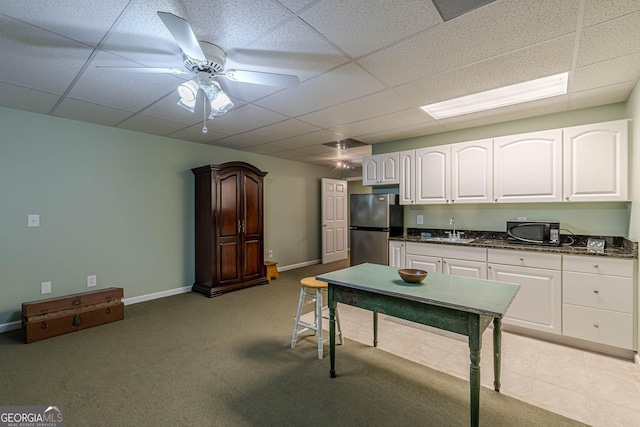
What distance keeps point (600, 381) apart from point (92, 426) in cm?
357

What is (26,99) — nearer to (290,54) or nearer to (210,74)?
(210,74)

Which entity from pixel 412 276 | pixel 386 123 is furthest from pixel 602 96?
pixel 412 276

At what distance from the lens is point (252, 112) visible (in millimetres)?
3205

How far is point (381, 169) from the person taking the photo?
4.36 metres

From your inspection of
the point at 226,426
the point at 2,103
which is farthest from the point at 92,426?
the point at 2,103

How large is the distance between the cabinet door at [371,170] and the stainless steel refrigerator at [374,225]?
11.2 inches

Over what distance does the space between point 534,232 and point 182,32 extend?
3770 mm

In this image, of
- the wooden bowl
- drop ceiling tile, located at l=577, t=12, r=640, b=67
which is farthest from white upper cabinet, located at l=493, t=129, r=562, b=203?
the wooden bowl

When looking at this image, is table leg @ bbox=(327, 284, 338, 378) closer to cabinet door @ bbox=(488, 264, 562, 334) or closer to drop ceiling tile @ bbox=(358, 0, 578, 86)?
drop ceiling tile @ bbox=(358, 0, 578, 86)

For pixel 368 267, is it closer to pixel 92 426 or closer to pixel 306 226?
→ pixel 92 426

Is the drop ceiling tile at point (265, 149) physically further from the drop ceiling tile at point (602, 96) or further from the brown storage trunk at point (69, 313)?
the drop ceiling tile at point (602, 96)

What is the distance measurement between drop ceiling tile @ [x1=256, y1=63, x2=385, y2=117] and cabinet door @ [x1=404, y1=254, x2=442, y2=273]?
85.3 inches

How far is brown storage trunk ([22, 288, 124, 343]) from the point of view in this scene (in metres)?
2.82

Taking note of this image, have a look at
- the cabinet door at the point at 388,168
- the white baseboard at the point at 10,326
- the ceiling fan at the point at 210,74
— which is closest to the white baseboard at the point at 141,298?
the white baseboard at the point at 10,326
